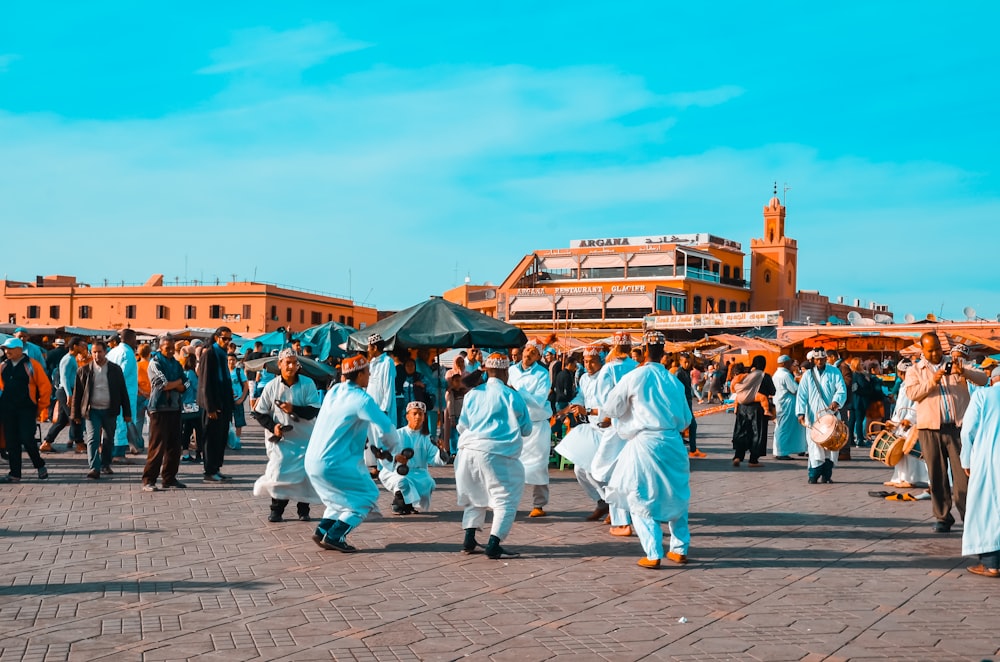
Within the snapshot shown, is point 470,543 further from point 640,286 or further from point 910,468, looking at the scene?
point 640,286

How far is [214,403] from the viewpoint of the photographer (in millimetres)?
11688

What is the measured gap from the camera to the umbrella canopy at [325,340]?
19312 millimetres

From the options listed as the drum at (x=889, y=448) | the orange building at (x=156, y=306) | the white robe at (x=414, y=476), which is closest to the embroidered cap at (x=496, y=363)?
the white robe at (x=414, y=476)

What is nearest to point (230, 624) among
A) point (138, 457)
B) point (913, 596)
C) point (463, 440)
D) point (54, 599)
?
point (54, 599)

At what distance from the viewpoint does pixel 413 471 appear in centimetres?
976

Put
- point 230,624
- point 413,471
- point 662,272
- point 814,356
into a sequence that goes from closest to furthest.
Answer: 1. point 230,624
2. point 413,471
3. point 814,356
4. point 662,272

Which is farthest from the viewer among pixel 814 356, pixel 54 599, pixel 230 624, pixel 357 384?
pixel 814 356

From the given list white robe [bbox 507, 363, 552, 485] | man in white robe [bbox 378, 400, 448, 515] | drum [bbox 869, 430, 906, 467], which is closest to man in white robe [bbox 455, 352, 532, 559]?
white robe [bbox 507, 363, 552, 485]

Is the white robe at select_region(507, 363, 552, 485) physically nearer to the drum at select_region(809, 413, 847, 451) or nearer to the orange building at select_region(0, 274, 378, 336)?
the drum at select_region(809, 413, 847, 451)

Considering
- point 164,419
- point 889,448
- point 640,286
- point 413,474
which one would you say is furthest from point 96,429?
point 640,286

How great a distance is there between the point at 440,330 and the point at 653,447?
781 centimetres

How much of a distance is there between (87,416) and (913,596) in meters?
9.45

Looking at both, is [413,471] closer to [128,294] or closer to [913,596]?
[913,596]

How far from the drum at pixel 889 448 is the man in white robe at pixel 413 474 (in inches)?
215
